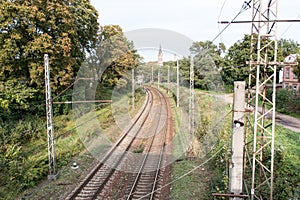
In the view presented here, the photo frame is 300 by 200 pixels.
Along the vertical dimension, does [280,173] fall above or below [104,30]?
below

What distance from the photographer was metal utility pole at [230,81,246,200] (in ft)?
10.1

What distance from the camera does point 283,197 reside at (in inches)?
227

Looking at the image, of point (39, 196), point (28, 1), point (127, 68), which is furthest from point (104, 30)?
point (39, 196)

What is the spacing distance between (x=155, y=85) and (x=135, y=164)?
95.7 ft

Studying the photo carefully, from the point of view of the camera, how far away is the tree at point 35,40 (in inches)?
460

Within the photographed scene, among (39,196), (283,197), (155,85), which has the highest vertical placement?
(155,85)

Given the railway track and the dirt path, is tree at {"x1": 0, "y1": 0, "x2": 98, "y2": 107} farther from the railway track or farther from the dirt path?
the dirt path

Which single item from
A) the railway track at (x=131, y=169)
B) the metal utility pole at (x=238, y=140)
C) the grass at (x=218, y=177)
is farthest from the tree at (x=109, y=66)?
the metal utility pole at (x=238, y=140)

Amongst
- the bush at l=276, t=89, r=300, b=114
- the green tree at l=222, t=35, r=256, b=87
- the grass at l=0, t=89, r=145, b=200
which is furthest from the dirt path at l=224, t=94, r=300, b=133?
the grass at l=0, t=89, r=145, b=200

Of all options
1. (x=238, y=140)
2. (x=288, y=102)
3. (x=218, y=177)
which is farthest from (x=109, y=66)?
(x=238, y=140)

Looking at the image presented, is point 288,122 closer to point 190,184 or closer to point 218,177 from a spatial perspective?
point 218,177

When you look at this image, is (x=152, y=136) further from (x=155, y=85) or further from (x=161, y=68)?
(x=155, y=85)

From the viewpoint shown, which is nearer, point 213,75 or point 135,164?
point 135,164

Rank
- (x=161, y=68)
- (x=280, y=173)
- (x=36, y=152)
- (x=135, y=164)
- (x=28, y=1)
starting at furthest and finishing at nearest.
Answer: (x=161, y=68) < (x=28, y=1) < (x=36, y=152) < (x=135, y=164) < (x=280, y=173)
